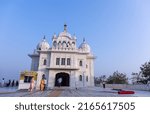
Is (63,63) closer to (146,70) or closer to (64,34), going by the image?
(64,34)

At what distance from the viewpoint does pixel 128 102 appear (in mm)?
5121

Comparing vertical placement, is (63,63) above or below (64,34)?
below

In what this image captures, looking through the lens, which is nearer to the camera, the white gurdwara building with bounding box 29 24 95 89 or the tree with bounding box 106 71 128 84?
the white gurdwara building with bounding box 29 24 95 89

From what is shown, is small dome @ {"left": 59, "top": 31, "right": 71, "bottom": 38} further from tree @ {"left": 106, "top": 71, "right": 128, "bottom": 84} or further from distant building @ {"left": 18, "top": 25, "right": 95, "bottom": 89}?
tree @ {"left": 106, "top": 71, "right": 128, "bottom": 84}

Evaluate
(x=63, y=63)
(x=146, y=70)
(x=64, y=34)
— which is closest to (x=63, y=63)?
(x=63, y=63)

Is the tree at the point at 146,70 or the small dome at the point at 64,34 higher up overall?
the small dome at the point at 64,34

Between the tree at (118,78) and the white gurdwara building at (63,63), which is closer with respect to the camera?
the white gurdwara building at (63,63)

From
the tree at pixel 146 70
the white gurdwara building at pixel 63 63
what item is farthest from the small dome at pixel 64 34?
the tree at pixel 146 70

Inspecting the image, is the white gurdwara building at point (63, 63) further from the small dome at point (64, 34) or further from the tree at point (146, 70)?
the tree at point (146, 70)

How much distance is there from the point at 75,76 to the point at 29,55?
36.5ft

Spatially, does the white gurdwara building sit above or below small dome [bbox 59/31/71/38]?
below

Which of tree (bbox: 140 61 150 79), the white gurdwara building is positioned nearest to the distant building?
the white gurdwara building

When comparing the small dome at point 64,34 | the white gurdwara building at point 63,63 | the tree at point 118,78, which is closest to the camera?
the white gurdwara building at point 63,63

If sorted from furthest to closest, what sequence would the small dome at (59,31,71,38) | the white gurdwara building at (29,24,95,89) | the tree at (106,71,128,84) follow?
1. the tree at (106,71,128,84)
2. the small dome at (59,31,71,38)
3. the white gurdwara building at (29,24,95,89)
